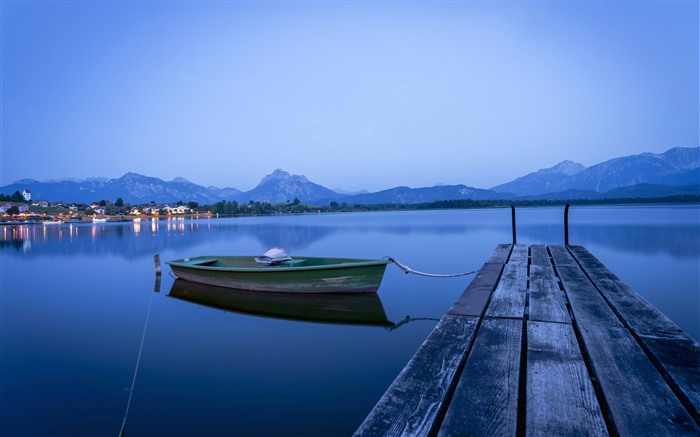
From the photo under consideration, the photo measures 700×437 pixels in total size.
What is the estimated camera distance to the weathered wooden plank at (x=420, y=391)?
7.81 ft

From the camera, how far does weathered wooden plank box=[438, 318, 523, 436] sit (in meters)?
2.35

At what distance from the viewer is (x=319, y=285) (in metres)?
14.6

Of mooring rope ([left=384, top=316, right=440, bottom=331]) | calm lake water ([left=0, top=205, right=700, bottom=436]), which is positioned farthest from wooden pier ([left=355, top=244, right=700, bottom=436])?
mooring rope ([left=384, top=316, right=440, bottom=331])

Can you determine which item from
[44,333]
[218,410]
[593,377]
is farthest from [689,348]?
[44,333]

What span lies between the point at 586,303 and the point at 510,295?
1.02m

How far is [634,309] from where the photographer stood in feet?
16.1

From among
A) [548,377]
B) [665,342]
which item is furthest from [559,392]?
[665,342]

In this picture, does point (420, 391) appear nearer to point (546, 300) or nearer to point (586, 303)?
point (546, 300)

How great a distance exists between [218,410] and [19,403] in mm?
4097

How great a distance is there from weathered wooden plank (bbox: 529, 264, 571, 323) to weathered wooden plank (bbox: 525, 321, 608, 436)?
0.79 meters

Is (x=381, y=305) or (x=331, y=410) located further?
(x=381, y=305)

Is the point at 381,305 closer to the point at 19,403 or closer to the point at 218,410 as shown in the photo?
the point at 218,410

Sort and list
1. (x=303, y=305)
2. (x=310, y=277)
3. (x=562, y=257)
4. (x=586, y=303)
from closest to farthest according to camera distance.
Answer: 1. (x=586, y=303)
2. (x=562, y=257)
3. (x=303, y=305)
4. (x=310, y=277)

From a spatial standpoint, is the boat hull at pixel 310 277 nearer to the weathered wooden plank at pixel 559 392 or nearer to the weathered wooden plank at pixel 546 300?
the weathered wooden plank at pixel 546 300
